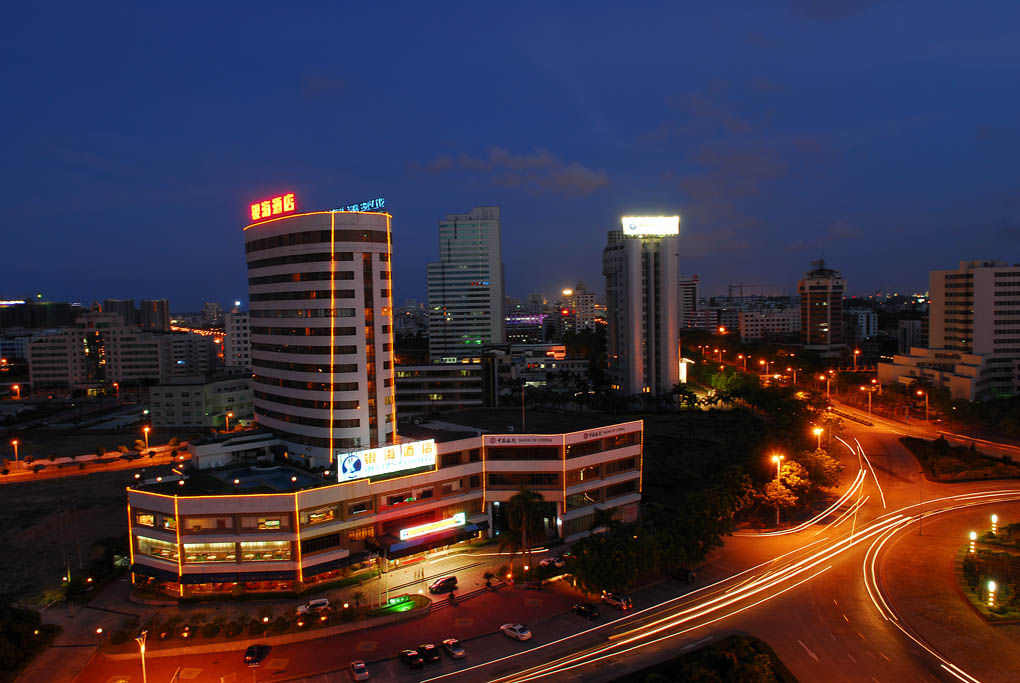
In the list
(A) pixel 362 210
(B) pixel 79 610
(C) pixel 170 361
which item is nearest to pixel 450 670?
(B) pixel 79 610

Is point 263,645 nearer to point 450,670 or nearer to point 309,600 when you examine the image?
point 309,600

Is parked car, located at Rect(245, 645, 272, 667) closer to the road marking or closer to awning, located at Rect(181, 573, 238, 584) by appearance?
awning, located at Rect(181, 573, 238, 584)

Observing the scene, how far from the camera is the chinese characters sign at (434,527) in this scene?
46.4m

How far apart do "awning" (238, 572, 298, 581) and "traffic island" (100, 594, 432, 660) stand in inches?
135

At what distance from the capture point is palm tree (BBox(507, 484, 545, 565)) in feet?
149

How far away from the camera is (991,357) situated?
103688 mm

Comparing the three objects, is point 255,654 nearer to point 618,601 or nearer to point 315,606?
point 315,606

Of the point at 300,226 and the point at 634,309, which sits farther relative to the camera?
the point at 634,309

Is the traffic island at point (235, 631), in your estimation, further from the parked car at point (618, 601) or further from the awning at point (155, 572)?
the parked car at point (618, 601)

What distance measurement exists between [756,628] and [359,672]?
864 inches

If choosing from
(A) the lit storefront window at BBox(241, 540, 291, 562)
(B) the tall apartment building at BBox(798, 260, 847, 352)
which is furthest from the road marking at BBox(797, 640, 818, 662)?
(B) the tall apartment building at BBox(798, 260, 847, 352)

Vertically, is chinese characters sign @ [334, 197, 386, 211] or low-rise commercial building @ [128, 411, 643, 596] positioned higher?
chinese characters sign @ [334, 197, 386, 211]

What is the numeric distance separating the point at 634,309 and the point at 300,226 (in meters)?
71.7

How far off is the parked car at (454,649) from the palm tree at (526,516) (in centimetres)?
1059
